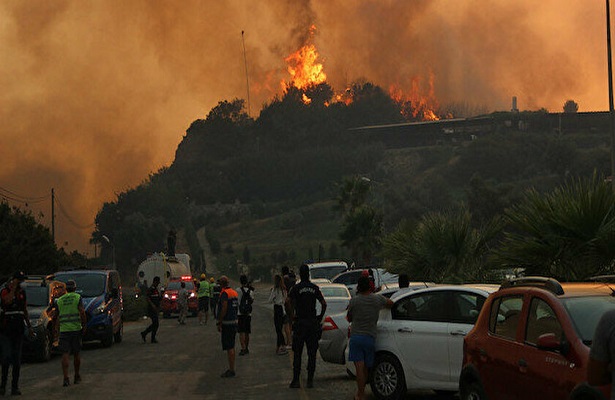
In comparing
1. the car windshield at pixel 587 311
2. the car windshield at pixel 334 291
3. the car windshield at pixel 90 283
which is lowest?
the car windshield at pixel 587 311

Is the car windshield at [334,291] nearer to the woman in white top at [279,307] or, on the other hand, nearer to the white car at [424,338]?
the woman in white top at [279,307]

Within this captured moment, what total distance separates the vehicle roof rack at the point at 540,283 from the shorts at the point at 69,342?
10.4 meters

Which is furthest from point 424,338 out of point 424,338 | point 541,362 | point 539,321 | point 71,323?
point 71,323

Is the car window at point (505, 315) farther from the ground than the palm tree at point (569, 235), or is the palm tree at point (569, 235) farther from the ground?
the palm tree at point (569, 235)

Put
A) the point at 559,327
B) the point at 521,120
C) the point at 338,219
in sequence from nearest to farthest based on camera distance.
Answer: the point at 559,327
the point at 338,219
the point at 521,120

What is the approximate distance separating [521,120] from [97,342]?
531 feet

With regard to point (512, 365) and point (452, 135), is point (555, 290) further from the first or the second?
point (452, 135)

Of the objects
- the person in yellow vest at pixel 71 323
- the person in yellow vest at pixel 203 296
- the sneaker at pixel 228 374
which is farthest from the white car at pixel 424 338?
the person in yellow vest at pixel 203 296

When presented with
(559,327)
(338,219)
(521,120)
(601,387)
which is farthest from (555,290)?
(521,120)

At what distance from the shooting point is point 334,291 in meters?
27.2

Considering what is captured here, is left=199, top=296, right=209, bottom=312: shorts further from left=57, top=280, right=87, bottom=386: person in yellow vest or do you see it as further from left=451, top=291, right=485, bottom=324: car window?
left=451, top=291, right=485, bottom=324: car window

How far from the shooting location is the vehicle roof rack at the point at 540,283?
A: 33.5 ft

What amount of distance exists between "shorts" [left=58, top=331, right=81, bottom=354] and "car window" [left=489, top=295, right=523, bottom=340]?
1020 centimetres

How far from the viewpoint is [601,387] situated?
334 inches
